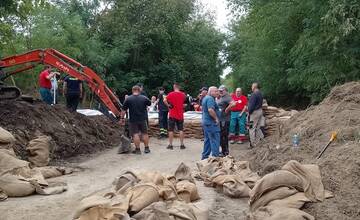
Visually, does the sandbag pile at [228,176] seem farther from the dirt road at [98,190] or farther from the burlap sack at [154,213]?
the burlap sack at [154,213]

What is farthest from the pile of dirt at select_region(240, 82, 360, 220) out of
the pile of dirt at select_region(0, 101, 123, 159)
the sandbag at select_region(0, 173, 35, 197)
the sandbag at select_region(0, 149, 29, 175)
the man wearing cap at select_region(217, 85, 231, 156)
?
the pile of dirt at select_region(0, 101, 123, 159)

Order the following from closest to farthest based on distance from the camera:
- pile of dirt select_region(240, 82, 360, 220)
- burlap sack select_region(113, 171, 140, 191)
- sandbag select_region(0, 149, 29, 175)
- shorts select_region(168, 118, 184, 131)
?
pile of dirt select_region(240, 82, 360, 220), burlap sack select_region(113, 171, 140, 191), sandbag select_region(0, 149, 29, 175), shorts select_region(168, 118, 184, 131)

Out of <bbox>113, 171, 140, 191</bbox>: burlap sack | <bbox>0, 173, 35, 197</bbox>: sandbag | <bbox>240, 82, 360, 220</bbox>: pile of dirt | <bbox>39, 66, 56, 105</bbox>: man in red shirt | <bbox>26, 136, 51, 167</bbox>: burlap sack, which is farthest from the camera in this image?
<bbox>39, 66, 56, 105</bbox>: man in red shirt

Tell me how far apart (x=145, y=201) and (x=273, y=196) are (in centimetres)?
170

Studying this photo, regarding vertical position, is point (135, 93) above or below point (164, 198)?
above

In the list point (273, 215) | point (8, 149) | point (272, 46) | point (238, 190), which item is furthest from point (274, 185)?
point (272, 46)

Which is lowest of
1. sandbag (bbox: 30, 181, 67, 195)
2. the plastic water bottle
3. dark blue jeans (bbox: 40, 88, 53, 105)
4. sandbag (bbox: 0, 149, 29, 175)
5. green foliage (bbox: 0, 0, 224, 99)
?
sandbag (bbox: 30, 181, 67, 195)

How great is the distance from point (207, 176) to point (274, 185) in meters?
2.68

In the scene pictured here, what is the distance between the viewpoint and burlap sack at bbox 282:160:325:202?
657 cm

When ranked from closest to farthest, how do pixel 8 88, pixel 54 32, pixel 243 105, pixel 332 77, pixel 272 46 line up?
pixel 8 88, pixel 243 105, pixel 332 77, pixel 272 46, pixel 54 32

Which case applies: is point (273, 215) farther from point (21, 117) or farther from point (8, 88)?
point (8, 88)

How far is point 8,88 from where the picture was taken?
537 inches

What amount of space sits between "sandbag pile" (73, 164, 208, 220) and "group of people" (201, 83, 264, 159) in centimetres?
416

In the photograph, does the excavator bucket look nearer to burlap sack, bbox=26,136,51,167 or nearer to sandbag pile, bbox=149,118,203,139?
burlap sack, bbox=26,136,51,167
